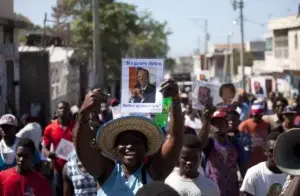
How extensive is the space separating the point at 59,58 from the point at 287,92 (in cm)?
2057

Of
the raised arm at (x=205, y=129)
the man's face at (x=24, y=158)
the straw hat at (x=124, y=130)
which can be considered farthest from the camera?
the raised arm at (x=205, y=129)

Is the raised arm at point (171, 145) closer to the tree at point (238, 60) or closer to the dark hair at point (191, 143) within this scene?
the dark hair at point (191, 143)

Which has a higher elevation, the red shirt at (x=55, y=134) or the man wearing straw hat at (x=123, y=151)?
the man wearing straw hat at (x=123, y=151)

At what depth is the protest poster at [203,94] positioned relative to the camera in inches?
340

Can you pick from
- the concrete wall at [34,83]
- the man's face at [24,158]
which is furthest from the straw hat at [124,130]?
the concrete wall at [34,83]

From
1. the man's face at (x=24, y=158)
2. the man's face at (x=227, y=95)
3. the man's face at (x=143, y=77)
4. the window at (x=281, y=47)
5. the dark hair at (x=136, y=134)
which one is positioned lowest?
the man's face at (x=24, y=158)

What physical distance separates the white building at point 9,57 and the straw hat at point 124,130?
1513cm

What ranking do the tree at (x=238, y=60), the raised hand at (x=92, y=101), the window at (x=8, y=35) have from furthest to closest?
the tree at (x=238, y=60) → the window at (x=8, y=35) → the raised hand at (x=92, y=101)

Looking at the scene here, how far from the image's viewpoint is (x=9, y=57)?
20.8m

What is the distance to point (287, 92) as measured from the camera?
4931cm

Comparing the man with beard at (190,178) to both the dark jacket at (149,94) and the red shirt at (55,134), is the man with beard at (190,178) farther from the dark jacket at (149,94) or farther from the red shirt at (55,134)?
the red shirt at (55,134)

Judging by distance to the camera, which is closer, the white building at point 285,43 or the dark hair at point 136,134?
the dark hair at point 136,134

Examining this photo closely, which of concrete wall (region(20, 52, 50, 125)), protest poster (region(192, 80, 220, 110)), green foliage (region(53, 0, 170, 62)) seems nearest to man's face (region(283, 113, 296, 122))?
protest poster (region(192, 80, 220, 110))

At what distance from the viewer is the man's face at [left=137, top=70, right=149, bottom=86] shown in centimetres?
573
